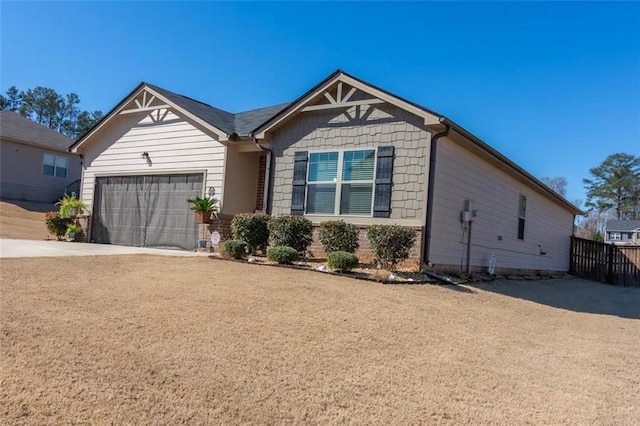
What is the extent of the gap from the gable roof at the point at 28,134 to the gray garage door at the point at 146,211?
11.2 meters

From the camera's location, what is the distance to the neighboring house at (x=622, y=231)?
51.5 metres

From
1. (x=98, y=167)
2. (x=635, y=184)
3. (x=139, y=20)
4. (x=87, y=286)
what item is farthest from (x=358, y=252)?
(x=635, y=184)

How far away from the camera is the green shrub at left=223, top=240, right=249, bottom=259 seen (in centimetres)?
994

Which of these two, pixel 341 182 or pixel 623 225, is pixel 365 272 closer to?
pixel 341 182

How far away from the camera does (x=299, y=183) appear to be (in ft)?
38.1

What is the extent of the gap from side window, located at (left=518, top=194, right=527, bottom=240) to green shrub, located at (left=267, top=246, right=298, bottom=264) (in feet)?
31.6

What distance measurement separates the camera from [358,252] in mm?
10445

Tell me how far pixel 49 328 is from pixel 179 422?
213 centimetres

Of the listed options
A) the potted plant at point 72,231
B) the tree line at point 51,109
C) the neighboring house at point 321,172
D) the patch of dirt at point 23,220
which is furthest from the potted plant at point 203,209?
the tree line at point 51,109

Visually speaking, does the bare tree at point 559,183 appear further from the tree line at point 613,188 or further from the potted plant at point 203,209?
the potted plant at point 203,209

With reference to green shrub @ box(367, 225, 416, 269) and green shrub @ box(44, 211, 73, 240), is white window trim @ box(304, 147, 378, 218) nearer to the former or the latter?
green shrub @ box(367, 225, 416, 269)

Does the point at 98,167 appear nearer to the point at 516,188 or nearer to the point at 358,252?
the point at 358,252

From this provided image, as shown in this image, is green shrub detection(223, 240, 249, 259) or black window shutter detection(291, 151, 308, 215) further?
black window shutter detection(291, 151, 308, 215)

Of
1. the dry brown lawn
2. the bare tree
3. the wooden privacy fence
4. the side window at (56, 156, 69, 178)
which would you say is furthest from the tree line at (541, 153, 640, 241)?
the dry brown lawn
